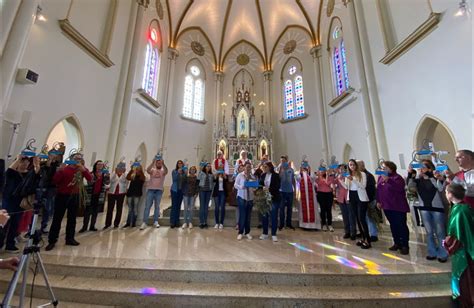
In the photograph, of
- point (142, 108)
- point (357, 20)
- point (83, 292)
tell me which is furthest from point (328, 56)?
point (83, 292)

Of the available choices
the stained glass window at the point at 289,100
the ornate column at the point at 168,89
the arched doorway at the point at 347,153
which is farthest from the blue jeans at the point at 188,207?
the stained glass window at the point at 289,100

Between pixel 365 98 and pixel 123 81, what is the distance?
9.65 m

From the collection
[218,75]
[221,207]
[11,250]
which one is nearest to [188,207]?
[221,207]

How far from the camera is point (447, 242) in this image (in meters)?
2.01

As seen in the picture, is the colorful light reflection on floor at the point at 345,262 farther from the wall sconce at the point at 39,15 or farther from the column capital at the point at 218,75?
the column capital at the point at 218,75

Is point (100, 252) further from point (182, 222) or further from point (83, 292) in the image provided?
point (182, 222)

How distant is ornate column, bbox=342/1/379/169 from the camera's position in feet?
23.7

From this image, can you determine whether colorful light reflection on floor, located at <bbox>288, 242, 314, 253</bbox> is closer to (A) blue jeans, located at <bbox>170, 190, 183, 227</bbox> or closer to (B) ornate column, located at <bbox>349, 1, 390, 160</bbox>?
(A) blue jeans, located at <bbox>170, 190, 183, 227</bbox>

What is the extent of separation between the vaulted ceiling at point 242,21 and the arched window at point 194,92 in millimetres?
1642

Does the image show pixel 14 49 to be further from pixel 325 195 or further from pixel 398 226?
pixel 398 226

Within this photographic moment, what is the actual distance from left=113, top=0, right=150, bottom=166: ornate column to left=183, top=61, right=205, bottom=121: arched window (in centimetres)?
440

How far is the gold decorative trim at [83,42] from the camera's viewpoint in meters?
5.63

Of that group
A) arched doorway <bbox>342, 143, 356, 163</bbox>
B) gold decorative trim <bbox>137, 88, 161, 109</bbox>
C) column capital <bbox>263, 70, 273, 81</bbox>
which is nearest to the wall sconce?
gold decorative trim <bbox>137, 88, 161, 109</bbox>

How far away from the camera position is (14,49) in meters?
4.24
